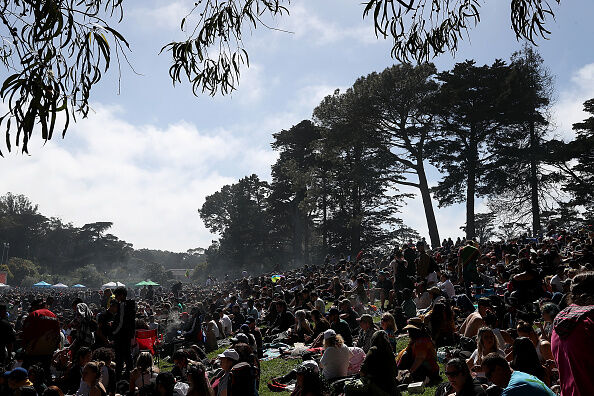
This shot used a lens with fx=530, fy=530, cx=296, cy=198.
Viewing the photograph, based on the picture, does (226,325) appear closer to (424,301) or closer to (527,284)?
(424,301)

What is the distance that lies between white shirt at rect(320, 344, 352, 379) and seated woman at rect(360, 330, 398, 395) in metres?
2.10

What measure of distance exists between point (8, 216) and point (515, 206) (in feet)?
282

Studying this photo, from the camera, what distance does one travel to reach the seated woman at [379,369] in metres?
5.69

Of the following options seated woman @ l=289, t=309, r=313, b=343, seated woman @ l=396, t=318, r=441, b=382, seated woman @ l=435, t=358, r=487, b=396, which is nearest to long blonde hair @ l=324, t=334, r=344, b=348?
seated woman @ l=396, t=318, r=441, b=382

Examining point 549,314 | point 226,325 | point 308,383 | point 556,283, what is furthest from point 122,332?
point 556,283

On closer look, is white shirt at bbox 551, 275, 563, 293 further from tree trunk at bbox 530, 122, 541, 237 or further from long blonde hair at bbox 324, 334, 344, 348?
tree trunk at bbox 530, 122, 541, 237

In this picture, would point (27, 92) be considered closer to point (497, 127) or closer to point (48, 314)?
point (48, 314)

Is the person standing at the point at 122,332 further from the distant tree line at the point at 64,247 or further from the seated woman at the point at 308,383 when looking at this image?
the distant tree line at the point at 64,247

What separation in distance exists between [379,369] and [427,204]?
30.5 metres

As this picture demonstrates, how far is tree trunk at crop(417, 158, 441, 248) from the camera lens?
114 ft

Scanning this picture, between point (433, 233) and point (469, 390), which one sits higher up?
point (433, 233)

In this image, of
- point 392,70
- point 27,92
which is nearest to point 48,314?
point 27,92

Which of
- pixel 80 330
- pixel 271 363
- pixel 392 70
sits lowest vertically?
pixel 271 363

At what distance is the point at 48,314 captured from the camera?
8391 millimetres
